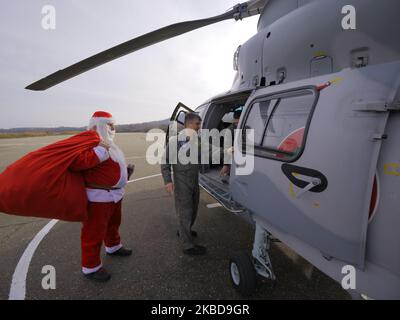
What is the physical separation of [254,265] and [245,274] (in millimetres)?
171

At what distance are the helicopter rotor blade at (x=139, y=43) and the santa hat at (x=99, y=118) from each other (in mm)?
1197

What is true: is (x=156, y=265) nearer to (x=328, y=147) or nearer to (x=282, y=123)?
(x=282, y=123)

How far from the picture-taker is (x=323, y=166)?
1.49 meters

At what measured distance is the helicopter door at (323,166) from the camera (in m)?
1.29

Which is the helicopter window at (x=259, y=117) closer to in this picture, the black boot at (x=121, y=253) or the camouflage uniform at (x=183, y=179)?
the camouflage uniform at (x=183, y=179)

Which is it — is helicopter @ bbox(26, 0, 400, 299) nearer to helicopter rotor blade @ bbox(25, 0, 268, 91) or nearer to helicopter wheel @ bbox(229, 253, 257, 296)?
helicopter wheel @ bbox(229, 253, 257, 296)

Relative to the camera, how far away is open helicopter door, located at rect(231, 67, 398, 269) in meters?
1.28

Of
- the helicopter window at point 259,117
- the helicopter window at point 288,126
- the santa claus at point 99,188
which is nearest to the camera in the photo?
the helicopter window at point 288,126

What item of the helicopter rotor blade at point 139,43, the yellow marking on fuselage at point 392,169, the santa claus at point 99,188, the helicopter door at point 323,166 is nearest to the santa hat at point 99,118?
the santa claus at point 99,188

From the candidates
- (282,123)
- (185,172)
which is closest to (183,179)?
(185,172)

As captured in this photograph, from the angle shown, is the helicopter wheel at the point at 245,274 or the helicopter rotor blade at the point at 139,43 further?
the helicopter rotor blade at the point at 139,43

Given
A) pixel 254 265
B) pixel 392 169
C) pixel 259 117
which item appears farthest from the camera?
pixel 259 117
